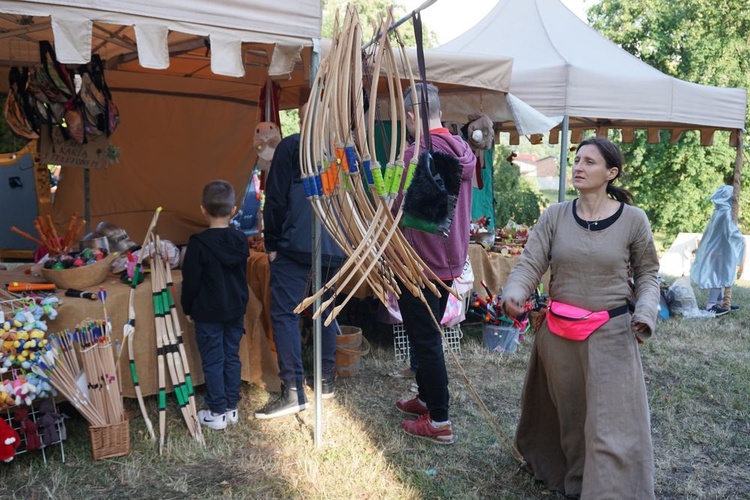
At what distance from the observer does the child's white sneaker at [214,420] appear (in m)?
3.43

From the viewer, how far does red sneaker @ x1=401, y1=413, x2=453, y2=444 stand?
3.30 metres

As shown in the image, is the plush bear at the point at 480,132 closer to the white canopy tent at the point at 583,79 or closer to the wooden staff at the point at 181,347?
the white canopy tent at the point at 583,79

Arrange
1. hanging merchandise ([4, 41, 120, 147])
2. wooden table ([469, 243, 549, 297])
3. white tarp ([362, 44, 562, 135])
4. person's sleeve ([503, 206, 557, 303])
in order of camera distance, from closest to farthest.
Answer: person's sleeve ([503, 206, 557, 303])
hanging merchandise ([4, 41, 120, 147])
white tarp ([362, 44, 562, 135])
wooden table ([469, 243, 549, 297])

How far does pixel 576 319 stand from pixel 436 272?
788 mm

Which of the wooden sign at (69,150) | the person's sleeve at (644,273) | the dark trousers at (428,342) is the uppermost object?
the wooden sign at (69,150)

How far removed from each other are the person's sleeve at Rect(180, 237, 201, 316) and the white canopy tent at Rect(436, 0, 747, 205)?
3.48 metres

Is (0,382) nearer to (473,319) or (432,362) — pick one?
(432,362)

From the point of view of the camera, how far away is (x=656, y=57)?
15.3 metres

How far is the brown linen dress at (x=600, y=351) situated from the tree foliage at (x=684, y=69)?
531 inches

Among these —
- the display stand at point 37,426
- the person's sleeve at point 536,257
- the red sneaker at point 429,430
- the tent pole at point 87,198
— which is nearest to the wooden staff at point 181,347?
the display stand at point 37,426

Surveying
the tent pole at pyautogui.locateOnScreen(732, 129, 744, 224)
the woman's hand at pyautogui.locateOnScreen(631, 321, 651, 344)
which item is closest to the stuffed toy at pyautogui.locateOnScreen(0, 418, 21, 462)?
the woman's hand at pyautogui.locateOnScreen(631, 321, 651, 344)

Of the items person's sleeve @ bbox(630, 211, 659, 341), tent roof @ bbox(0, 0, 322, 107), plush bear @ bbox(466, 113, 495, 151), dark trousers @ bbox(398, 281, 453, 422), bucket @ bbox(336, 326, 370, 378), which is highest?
tent roof @ bbox(0, 0, 322, 107)

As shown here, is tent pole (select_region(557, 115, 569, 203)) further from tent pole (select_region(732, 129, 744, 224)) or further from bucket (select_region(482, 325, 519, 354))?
tent pole (select_region(732, 129, 744, 224))

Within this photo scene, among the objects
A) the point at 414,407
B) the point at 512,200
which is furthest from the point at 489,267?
the point at 512,200
